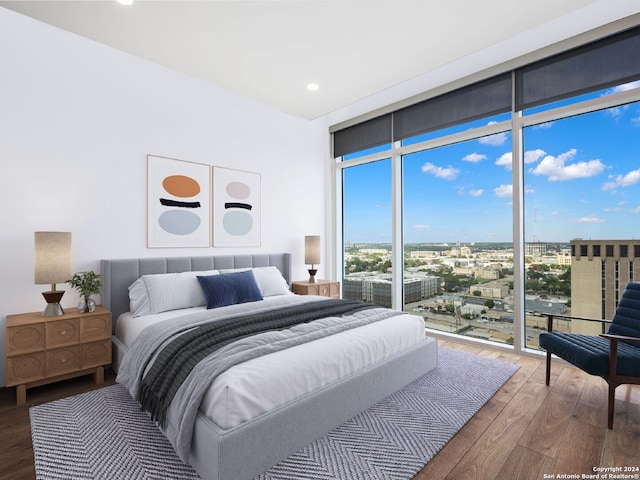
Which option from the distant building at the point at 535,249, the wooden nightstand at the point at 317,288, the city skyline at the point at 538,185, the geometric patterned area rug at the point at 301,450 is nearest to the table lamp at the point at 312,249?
the wooden nightstand at the point at 317,288

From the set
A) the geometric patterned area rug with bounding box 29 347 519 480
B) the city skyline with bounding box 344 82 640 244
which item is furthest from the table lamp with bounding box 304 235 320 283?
the geometric patterned area rug with bounding box 29 347 519 480

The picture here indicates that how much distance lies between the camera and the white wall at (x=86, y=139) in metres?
2.80

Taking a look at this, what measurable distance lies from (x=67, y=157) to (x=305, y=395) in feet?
9.65

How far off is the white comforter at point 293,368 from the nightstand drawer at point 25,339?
58 cm

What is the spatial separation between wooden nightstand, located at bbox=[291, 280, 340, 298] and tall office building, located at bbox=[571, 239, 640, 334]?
107 inches

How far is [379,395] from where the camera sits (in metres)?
2.42

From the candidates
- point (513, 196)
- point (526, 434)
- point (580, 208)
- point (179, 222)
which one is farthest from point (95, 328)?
point (580, 208)

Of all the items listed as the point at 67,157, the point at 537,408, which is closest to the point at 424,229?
the point at 537,408

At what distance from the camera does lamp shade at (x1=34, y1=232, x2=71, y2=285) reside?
105 inches

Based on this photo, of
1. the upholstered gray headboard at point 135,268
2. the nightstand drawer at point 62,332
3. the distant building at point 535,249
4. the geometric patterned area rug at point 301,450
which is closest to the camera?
the geometric patterned area rug at point 301,450

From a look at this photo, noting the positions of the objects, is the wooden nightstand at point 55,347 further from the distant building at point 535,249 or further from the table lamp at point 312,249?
the distant building at point 535,249

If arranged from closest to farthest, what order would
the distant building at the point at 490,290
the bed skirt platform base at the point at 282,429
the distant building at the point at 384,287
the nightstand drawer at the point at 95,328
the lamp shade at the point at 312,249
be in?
the bed skirt platform base at the point at 282,429 → the nightstand drawer at the point at 95,328 → the distant building at the point at 490,290 → the distant building at the point at 384,287 → the lamp shade at the point at 312,249

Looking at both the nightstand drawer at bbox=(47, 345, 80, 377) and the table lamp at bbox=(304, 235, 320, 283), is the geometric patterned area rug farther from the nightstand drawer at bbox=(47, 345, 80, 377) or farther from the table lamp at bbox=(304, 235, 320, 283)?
the table lamp at bbox=(304, 235, 320, 283)

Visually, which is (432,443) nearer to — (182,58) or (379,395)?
(379,395)
